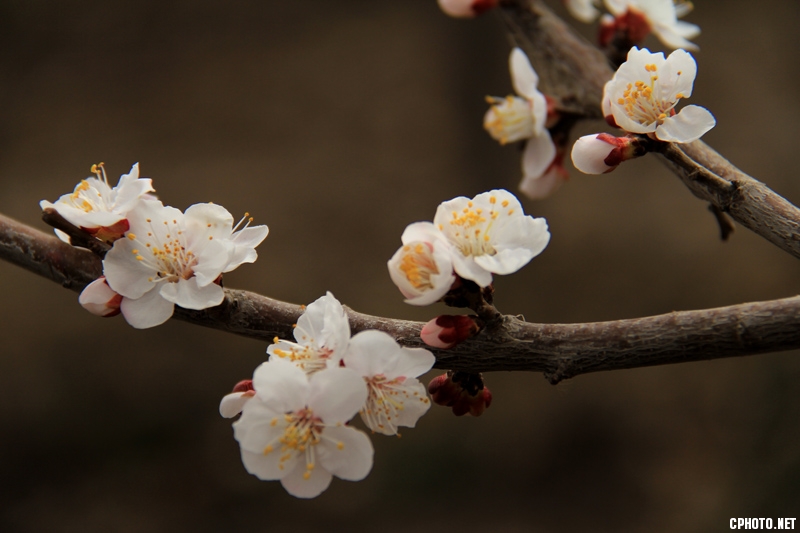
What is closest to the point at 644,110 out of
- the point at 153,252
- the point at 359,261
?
the point at 153,252

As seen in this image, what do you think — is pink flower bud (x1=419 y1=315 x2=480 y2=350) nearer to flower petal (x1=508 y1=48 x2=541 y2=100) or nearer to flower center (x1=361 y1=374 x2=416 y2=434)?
flower center (x1=361 y1=374 x2=416 y2=434)

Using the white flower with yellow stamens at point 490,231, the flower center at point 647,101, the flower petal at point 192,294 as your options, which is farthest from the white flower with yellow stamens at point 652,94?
the flower petal at point 192,294

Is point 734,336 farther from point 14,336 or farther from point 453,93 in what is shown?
point 14,336

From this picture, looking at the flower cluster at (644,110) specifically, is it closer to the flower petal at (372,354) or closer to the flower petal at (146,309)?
the flower petal at (372,354)

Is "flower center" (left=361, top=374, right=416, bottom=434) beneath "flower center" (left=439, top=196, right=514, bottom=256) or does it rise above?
beneath

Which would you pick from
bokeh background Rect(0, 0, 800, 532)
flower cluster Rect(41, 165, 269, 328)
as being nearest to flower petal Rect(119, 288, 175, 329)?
flower cluster Rect(41, 165, 269, 328)

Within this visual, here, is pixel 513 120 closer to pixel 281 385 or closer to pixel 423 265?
pixel 423 265
